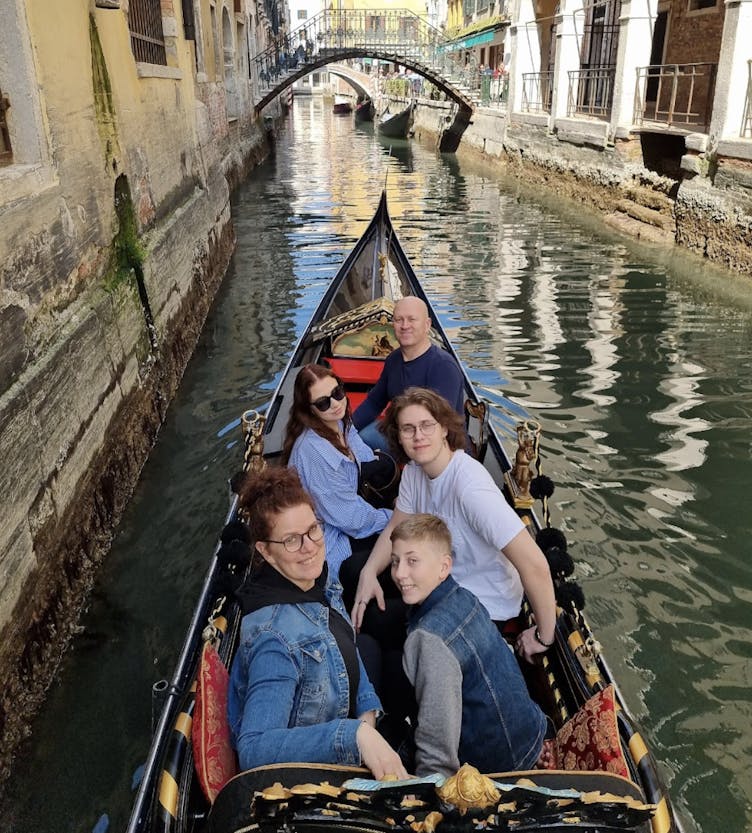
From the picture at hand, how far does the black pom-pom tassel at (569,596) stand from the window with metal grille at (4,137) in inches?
100

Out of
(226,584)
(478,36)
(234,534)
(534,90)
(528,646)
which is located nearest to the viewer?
(528,646)

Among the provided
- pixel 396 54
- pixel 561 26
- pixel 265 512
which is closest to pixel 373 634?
pixel 265 512

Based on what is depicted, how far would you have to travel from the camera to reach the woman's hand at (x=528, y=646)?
73.2 inches

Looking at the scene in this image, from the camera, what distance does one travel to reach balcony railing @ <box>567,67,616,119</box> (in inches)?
460

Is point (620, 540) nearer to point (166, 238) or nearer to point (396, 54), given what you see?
point (166, 238)

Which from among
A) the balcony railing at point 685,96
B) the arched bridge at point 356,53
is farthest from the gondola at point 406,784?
the arched bridge at point 356,53

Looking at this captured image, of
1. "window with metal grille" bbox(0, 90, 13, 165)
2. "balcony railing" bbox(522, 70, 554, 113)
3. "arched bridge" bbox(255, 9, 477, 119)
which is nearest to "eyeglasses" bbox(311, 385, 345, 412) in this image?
"window with metal grille" bbox(0, 90, 13, 165)

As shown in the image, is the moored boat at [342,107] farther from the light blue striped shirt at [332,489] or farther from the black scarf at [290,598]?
the black scarf at [290,598]

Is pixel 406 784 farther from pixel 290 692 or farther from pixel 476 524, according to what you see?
pixel 476 524

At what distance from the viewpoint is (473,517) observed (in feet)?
5.62

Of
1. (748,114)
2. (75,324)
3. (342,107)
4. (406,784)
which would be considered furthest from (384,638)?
(342,107)

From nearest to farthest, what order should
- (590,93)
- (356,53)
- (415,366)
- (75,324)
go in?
(415,366)
(75,324)
(590,93)
(356,53)

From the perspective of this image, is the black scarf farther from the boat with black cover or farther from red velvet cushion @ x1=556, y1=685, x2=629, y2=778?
the boat with black cover

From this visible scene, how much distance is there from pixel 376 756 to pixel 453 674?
18 centimetres
